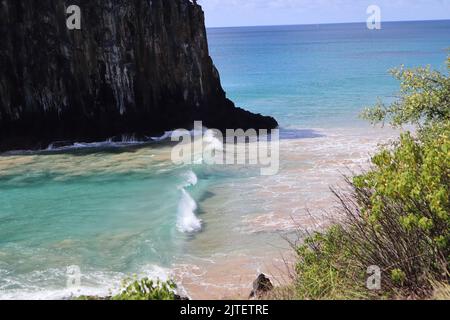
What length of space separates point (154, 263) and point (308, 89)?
189 ft

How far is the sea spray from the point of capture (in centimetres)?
2183

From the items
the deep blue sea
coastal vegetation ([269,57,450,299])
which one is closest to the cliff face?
the deep blue sea

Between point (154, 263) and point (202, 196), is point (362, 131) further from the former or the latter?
point (154, 263)

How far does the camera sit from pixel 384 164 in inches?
396

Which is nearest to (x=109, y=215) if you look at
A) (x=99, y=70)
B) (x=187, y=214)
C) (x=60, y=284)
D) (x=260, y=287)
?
(x=187, y=214)

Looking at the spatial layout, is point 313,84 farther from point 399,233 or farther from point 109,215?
point 399,233

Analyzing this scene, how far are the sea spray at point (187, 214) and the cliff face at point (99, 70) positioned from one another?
14476 millimetres

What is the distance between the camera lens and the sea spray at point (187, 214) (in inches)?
859

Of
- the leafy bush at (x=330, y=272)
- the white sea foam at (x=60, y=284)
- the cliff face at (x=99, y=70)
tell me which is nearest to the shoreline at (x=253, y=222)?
the white sea foam at (x=60, y=284)

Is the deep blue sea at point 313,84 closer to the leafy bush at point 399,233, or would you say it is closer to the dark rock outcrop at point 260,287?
the dark rock outcrop at point 260,287

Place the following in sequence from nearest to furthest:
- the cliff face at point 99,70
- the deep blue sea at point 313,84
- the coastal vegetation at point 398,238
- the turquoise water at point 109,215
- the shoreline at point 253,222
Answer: the coastal vegetation at point 398,238
the shoreline at point 253,222
the turquoise water at point 109,215
the cliff face at point 99,70
the deep blue sea at point 313,84

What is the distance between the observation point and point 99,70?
40.0 metres

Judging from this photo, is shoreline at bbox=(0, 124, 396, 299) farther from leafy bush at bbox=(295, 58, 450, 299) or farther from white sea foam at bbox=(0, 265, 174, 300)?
leafy bush at bbox=(295, 58, 450, 299)
